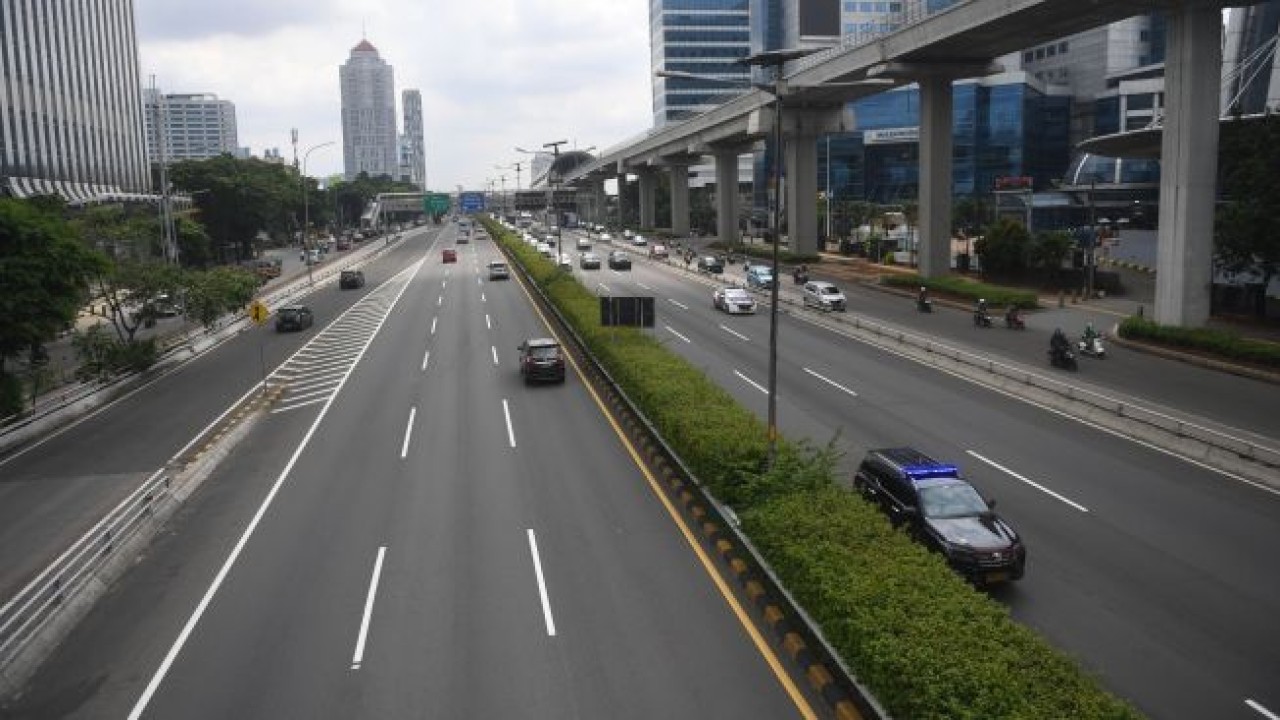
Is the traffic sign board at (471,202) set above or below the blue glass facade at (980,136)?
below

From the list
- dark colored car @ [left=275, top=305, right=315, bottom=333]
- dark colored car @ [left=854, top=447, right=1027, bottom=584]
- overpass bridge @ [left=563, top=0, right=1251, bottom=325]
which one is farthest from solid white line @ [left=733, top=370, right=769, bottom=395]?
dark colored car @ [left=275, top=305, right=315, bottom=333]

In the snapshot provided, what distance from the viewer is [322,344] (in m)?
46.6

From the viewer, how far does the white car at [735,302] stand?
175ft

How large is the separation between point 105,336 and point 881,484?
32528 mm

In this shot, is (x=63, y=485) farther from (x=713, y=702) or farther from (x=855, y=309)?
(x=855, y=309)

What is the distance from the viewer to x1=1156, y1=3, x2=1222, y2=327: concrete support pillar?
38188 mm

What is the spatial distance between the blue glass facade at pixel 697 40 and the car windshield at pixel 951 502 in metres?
175

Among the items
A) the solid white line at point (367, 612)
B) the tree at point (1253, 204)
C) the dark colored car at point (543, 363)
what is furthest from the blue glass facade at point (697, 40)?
the solid white line at point (367, 612)

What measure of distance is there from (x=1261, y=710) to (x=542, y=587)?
Answer: 33.7 feet

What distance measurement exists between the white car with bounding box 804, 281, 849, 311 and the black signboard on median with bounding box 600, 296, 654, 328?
62.4 ft

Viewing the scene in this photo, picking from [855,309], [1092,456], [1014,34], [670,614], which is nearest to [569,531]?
[670,614]

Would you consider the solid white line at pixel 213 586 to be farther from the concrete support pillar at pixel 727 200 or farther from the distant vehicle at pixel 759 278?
the concrete support pillar at pixel 727 200

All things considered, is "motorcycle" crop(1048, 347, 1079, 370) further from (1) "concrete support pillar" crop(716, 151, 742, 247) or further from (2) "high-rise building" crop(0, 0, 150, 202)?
(1) "concrete support pillar" crop(716, 151, 742, 247)

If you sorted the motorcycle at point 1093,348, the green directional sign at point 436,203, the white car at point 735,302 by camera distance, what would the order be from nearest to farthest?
the motorcycle at point 1093,348 < the white car at point 735,302 < the green directional sign at point 436,203
